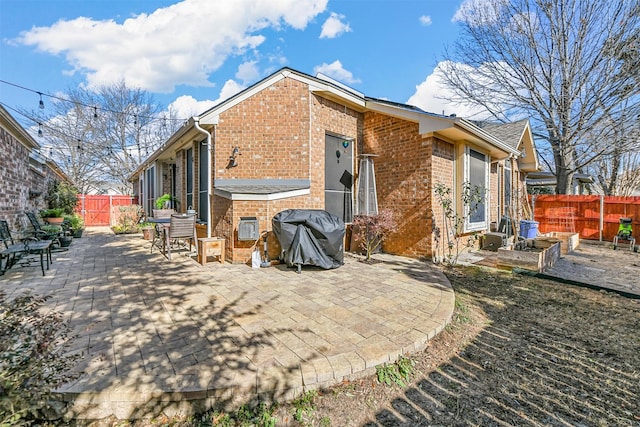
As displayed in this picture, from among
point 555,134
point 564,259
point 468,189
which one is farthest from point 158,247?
point 555,134

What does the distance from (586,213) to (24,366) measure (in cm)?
1585

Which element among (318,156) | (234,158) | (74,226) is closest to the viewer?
(234,158)

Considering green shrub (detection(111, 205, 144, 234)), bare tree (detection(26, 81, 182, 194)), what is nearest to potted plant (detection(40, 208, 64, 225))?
green shrub (detection(111, 205, 144, 234))

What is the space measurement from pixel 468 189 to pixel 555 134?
9304 mm

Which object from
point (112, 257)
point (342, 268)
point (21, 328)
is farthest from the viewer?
point (112, 257)

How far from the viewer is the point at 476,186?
23.7 feet

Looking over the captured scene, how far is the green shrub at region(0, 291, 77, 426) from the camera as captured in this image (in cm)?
139

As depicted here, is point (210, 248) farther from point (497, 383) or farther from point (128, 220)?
point (128, 220)

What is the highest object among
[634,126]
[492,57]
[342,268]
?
[492,57]

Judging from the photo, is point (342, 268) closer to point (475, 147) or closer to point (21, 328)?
point (21, 328)

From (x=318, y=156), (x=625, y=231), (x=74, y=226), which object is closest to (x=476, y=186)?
(x=318, y=156)

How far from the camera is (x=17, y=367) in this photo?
1527 millimetres

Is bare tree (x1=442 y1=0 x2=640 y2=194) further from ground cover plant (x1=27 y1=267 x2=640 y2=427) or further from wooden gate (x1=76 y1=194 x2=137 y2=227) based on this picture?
wooden gate (x1=76 y1=194 x2=137 y2=227)

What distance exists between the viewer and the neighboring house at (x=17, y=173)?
21.2 feet
